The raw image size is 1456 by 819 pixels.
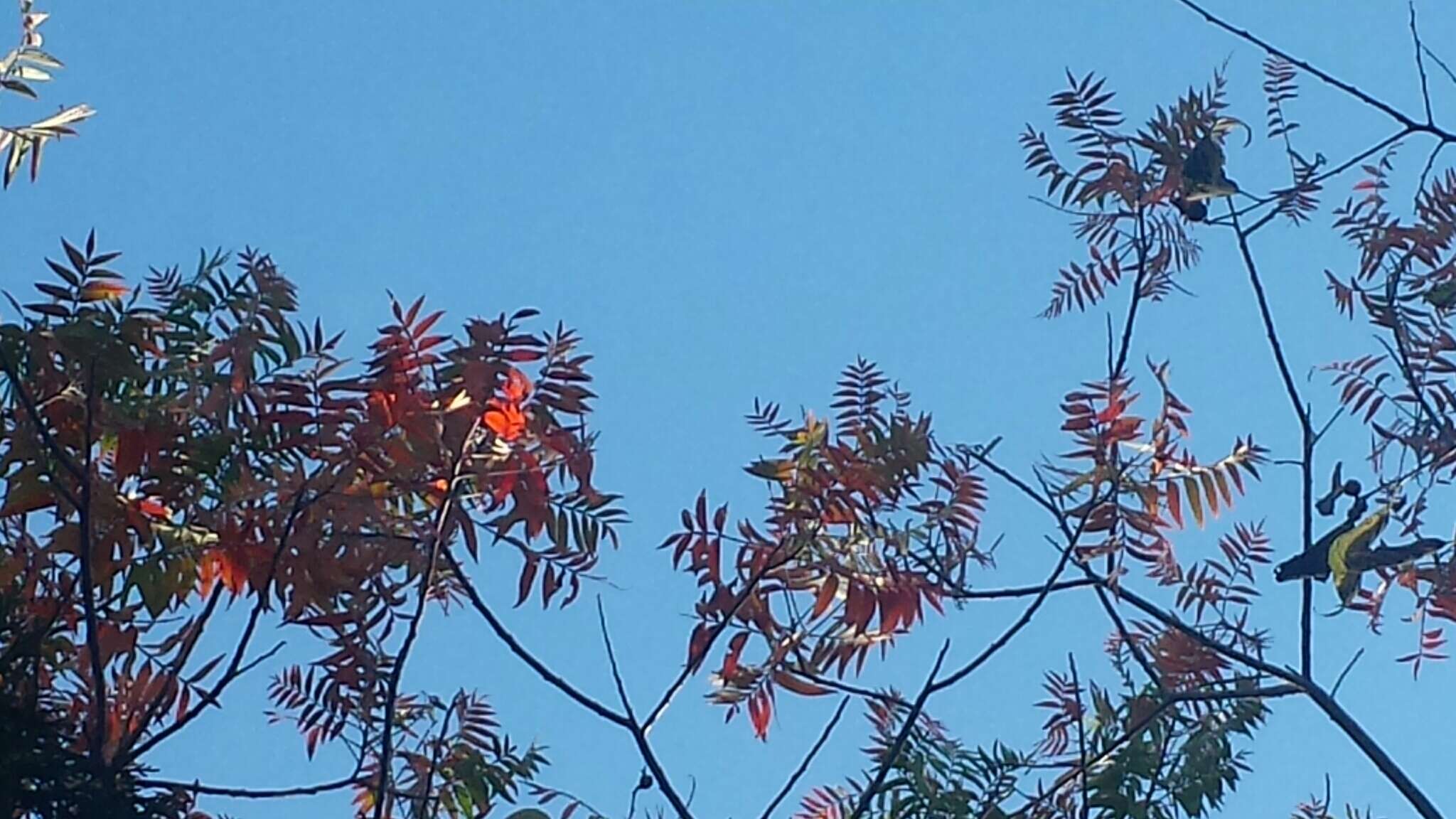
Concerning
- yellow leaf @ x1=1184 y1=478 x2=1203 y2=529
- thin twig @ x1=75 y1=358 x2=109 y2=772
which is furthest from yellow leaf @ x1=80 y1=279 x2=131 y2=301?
yellow leaf @ x1=1184 y1=478 x2=1203 y2=529

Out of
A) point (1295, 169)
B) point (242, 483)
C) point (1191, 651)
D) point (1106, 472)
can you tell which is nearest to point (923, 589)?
point (1106, 472)

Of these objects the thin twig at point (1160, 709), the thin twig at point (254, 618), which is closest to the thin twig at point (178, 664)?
the thin twig at point (254, 618)

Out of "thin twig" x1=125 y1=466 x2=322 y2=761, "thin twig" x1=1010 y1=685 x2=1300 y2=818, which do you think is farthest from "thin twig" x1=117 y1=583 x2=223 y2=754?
"thin twig" x1=1010 y1=685 x2=1300 y2=818

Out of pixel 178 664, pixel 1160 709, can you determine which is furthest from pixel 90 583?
pixel 1160 709

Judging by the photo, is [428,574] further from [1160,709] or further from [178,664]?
[1160,709]

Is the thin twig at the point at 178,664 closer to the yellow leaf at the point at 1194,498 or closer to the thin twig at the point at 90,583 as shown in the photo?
the thin twig at the point at 90,583

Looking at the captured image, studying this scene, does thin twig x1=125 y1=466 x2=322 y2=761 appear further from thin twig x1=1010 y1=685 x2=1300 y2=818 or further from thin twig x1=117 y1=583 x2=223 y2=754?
thin twig x1=1010 y1=685 x2=1300 y2=818

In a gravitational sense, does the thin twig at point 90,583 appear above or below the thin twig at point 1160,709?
above

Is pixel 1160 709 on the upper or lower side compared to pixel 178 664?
lower

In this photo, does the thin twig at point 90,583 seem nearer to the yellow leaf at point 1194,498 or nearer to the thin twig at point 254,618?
the thin twig at point 254,618

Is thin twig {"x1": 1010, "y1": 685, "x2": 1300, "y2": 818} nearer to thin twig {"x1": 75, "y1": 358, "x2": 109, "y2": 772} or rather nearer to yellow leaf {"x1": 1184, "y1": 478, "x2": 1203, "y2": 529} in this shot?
yellow leaf {"x1": 1184, "y1": 478, "x2": 1203, "y2": 529}

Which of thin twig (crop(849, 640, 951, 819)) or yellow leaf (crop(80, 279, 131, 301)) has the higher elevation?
yellow leaf (crop(80, 279, 131, 301))

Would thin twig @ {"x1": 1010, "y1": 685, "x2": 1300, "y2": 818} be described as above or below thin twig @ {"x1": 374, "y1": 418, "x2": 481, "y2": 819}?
below

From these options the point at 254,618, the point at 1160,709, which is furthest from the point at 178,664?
the point at 1160,709
